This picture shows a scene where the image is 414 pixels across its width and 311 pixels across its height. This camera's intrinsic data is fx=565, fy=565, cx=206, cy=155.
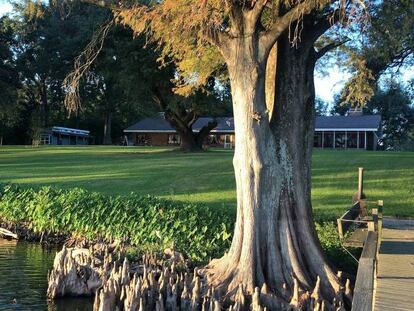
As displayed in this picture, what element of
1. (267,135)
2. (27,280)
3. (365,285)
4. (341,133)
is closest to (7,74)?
(341,133)

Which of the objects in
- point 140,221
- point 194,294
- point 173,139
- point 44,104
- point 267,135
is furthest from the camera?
point 173,139

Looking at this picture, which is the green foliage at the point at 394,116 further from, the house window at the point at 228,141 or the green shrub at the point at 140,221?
the green shrub at the point at 140,221

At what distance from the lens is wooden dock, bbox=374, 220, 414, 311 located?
7.14m

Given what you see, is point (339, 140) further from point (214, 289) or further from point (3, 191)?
point (214, 289)

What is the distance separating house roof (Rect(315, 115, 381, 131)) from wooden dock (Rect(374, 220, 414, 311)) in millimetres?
47811

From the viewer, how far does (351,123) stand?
203 ft

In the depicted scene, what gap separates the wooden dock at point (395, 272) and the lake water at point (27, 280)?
578cm

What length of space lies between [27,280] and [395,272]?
322 inches

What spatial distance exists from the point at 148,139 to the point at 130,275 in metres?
66.3

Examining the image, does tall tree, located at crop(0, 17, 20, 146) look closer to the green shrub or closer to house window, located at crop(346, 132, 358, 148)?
the green shrub

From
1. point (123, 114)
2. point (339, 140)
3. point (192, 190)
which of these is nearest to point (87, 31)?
point (192, 190)

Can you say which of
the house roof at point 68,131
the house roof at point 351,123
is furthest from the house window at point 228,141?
the house roof at point 68,131

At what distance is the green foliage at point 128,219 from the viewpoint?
13.2 meters

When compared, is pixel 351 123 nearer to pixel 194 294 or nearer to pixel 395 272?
pixel 395 272
